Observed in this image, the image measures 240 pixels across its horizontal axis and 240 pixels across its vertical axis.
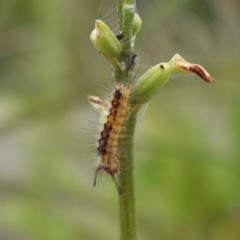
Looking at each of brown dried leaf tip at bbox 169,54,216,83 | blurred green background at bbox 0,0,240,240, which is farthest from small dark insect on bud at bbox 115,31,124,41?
blurred green background at bbox 0,0,240,240

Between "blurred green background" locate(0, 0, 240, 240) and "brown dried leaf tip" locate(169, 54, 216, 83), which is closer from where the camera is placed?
"brown dried leaf tip" locate(169, 54, 216, 83)

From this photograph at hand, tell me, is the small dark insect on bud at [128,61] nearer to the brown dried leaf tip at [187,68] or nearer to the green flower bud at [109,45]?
the green flower bud at [109,45]

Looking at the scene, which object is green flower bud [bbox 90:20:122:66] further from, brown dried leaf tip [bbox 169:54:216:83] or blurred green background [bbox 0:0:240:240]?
blurred green background [bbox 0:0:240:240]

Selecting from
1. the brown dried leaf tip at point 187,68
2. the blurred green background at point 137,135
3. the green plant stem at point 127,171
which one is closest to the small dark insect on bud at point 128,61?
the green plant stem at point 127,171

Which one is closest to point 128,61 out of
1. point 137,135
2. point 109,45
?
point 109,45

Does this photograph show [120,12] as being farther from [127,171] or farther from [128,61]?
[127,171]

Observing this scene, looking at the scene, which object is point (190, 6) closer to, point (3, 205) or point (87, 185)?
point (87, 185)
